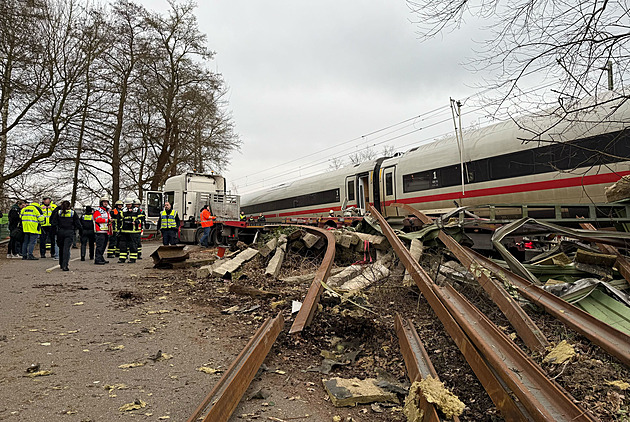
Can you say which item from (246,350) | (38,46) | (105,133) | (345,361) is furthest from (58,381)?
(105,133)

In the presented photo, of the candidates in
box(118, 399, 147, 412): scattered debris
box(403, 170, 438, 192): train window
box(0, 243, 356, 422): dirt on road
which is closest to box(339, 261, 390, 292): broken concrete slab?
box(0, 243, 356, 422): dirt on road

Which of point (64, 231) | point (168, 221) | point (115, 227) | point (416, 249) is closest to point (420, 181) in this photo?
point (416, 249)

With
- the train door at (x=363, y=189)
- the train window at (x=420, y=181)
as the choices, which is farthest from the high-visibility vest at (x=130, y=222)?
the train window at (x=420, y=181)

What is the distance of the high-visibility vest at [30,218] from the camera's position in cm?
1165

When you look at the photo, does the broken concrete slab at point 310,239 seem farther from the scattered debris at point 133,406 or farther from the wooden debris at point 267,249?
the scattered debris at point 133,406

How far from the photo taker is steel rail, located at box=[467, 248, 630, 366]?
297cm

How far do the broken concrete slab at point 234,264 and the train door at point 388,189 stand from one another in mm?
6608

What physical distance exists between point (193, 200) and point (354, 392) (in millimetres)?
16317

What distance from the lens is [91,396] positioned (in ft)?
9.45

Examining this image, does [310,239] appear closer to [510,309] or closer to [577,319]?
[510,309]

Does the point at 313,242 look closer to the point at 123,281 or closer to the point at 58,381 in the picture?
the point at 123,281

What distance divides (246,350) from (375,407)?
1182mm

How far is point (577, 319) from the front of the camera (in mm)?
3529

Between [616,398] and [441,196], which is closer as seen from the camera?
[616,398]
